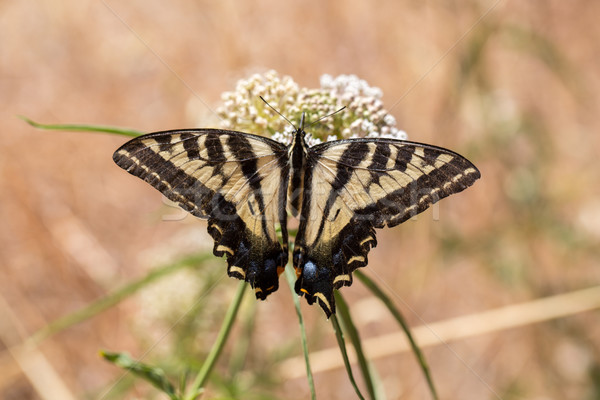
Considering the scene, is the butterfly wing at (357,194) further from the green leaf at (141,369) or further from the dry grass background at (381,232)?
the dry grass background at (381,232)

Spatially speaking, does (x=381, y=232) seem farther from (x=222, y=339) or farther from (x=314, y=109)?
(x=222, y=339)

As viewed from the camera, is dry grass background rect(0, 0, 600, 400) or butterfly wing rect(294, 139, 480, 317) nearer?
butterfly wing rect(294, 139, 480, 317)

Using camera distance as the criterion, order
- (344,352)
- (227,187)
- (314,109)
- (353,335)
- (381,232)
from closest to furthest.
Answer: (344,352), (353,335), (227,187), (314,109), (381,232)

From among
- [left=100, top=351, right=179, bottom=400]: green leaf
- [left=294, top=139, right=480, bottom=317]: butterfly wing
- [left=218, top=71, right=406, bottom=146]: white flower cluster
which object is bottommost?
[left=100, top=351, right=179, bottom=400]: green leaf

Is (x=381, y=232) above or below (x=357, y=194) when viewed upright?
above

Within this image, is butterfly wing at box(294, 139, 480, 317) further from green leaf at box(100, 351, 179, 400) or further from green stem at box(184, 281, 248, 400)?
green leaf at box(100, 351, 179, 400)

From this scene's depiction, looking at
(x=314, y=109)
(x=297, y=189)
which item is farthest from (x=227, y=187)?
(x=314, y=109)

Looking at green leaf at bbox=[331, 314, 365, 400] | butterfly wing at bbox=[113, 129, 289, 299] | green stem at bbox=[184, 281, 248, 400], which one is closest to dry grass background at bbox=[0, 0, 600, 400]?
green stem at bbox=[184, 281, 248, 400]
